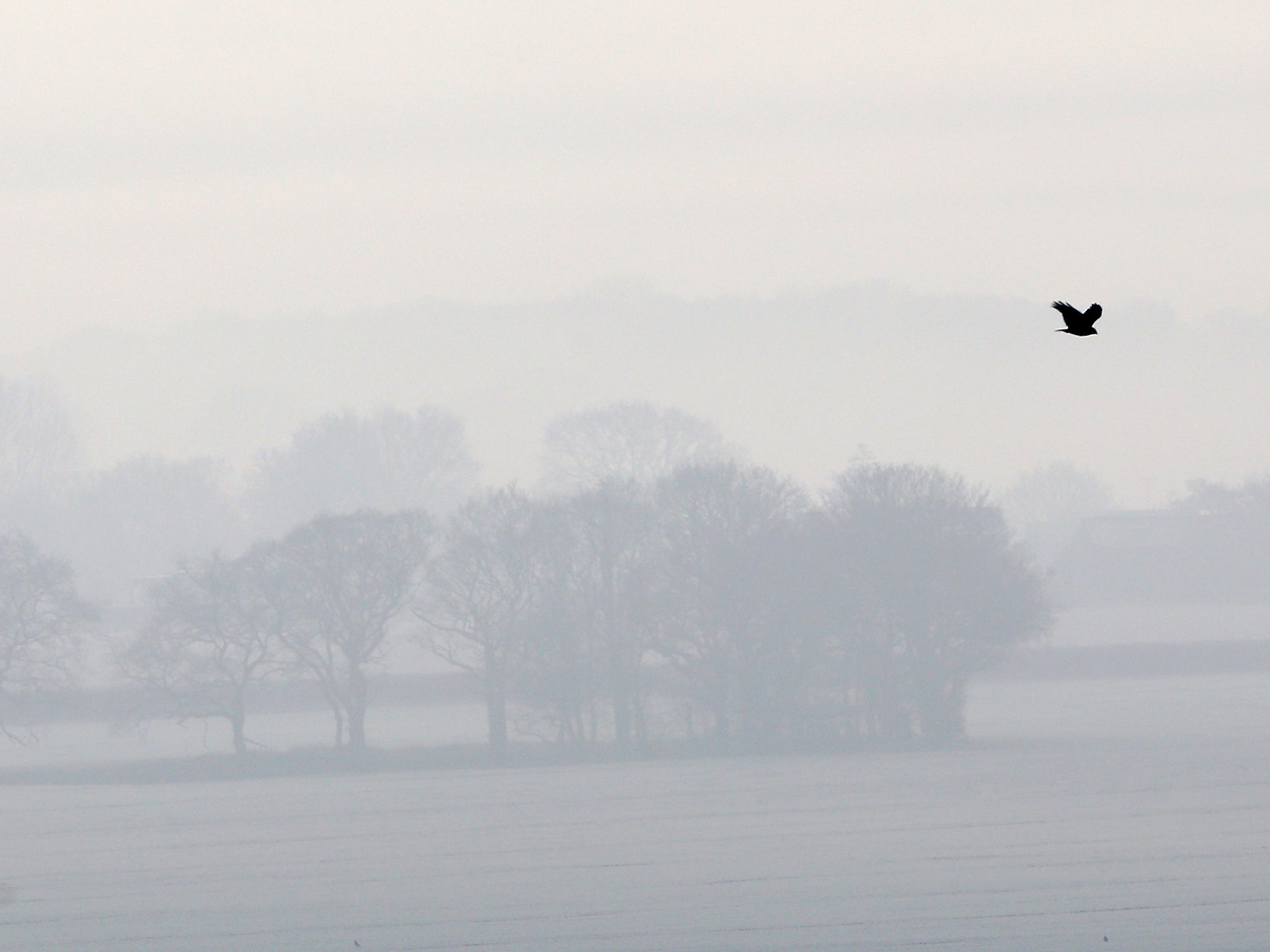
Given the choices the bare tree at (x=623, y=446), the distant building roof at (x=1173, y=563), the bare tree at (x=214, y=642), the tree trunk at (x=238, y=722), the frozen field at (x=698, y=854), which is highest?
the bare tree at (x=623, y=446)

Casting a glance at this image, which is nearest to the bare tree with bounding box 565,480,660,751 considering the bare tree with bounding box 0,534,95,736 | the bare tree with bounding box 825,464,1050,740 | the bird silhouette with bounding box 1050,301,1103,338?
the bare tree with bounding box 825,464,1050,740

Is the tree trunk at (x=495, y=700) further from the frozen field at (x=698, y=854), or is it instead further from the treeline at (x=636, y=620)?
the frozen field at (x=698, y=854)

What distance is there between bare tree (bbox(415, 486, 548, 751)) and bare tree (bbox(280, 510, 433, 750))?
1.65m

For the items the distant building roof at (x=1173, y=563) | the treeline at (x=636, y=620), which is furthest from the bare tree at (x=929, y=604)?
the distant building roof at (x=1173, y=563)

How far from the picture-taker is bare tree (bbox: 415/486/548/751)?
303ft

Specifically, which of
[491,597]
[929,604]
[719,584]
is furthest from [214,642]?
[929,604]

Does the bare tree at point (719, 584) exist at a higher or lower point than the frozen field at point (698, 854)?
higher

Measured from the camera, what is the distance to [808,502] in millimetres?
106188

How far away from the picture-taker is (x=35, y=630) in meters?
89.6

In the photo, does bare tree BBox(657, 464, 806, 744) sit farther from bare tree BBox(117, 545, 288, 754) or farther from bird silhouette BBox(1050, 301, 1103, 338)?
bird silhouette BBox(1050, 301, 1103, 338)

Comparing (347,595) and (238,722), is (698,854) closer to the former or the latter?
(238,722)

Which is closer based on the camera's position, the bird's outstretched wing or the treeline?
the bird's outstretched wing

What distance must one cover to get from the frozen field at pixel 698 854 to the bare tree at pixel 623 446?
8360cm

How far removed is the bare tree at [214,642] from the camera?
8962cm
